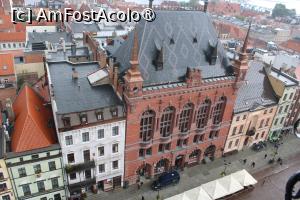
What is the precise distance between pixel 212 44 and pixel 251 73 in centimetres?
1997

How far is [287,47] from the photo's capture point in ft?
461

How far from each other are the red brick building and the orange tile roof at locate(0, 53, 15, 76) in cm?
3570

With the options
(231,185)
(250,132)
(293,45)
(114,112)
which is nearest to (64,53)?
(114,112)

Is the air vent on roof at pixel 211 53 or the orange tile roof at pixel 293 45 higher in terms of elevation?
the air vent on roof at pixel 211 53

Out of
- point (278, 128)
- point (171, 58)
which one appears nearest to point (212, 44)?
point (171, 58)

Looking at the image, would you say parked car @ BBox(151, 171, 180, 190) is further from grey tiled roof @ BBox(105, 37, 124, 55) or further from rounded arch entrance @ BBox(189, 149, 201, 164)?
grey tiled roof @ BBox(105, 37, 124, 55)

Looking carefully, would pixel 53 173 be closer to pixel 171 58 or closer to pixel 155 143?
pixel 155 143

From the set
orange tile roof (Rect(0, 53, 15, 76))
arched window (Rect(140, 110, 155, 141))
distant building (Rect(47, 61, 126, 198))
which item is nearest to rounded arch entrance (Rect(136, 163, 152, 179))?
distant building (Rect(47, 61, 126, 198))

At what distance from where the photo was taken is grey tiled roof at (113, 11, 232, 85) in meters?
49.8

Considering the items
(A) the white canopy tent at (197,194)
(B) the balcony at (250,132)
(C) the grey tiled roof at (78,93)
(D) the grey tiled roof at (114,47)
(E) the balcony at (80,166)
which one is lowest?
(A) the white canopy tent at (197,194)

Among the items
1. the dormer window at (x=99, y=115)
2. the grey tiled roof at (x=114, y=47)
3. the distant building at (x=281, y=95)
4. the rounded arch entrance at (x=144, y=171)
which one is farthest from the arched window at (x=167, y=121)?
the distant building at (x=281, y=95)

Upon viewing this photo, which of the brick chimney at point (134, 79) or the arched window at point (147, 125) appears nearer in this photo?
the brick chimney at point (134, 79)

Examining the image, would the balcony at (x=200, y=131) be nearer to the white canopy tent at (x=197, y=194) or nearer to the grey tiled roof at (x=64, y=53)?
the white canopy tent at (x=197, y=194)

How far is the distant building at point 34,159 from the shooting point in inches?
1719
